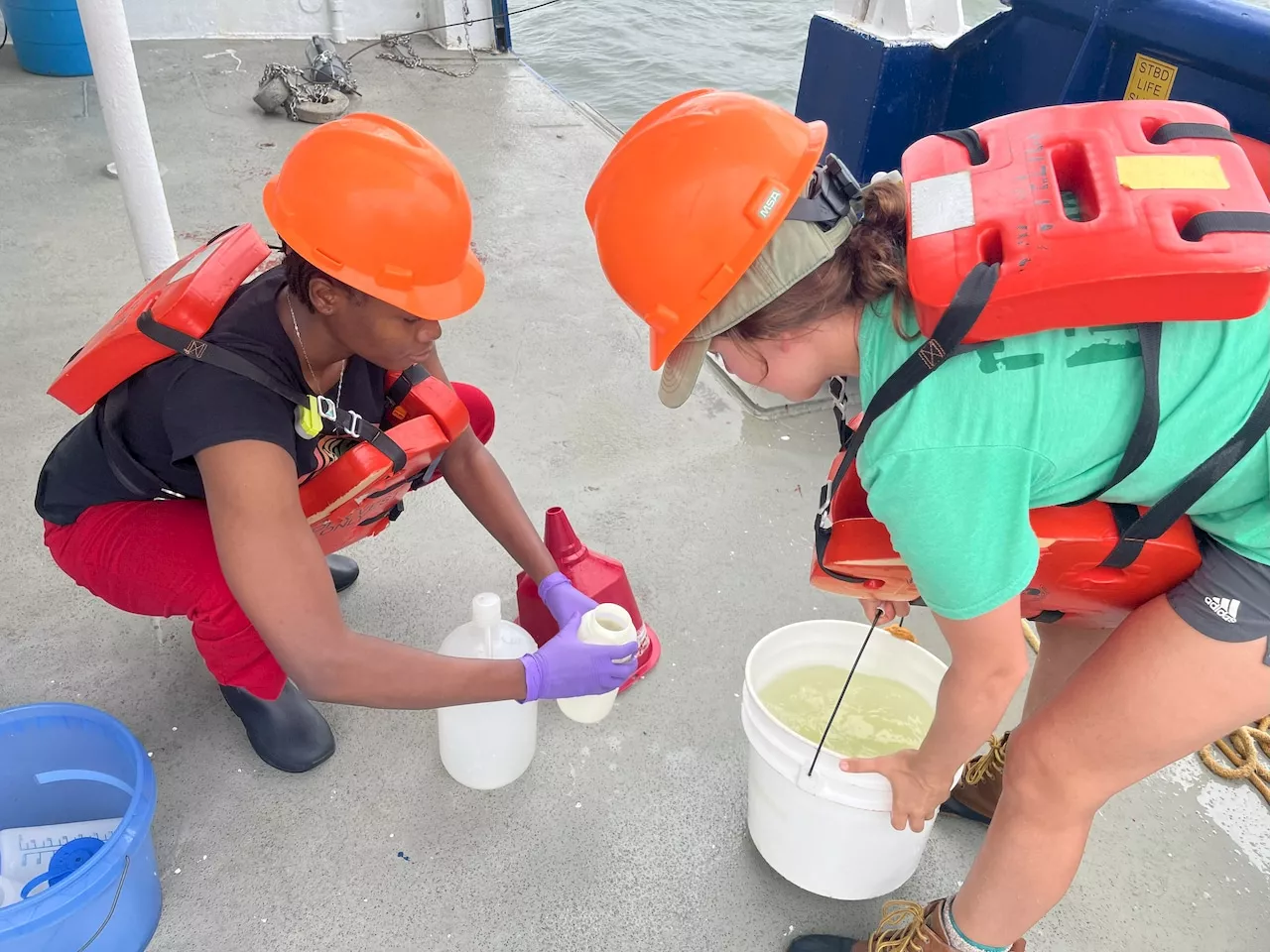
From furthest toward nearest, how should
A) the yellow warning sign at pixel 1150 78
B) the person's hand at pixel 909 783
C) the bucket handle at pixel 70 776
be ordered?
the yellow warning sign at pixel 1150 78
the bucket handle at pixel 70 776
the person's hand at pixel 909 783

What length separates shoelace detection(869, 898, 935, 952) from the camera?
1666mm

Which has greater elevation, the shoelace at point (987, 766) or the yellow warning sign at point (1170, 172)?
the yellow warning sign at point (1170, 172)

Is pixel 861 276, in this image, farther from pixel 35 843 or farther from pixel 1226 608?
pixel 35 843

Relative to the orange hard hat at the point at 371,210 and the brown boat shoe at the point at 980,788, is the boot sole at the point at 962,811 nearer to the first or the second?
the brown boat shoe at the point at 980,788

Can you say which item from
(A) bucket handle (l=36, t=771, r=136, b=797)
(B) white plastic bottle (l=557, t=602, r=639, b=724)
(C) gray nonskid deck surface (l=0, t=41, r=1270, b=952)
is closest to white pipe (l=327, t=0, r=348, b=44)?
(C) gray nonskid deck surface (l=0, t=41, r=1270, b=952)

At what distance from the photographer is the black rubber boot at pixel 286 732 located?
204cm

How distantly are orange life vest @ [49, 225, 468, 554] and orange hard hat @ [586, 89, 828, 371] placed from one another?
72cm

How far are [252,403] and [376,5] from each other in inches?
244

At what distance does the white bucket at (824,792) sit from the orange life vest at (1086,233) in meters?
0.61

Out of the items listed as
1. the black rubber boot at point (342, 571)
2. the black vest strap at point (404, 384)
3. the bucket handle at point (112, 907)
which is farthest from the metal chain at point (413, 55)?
the bucket handle at point (112, 907)

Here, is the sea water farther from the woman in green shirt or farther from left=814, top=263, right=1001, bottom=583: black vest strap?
left=814, top=263, right=1001, bottom=583: black vest strap

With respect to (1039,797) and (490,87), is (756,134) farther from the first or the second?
(490,87)

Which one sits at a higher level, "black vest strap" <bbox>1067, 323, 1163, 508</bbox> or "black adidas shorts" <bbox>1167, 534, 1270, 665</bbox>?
"black vest strap" <bbox>1067, 323, 1163, 508</bbox>

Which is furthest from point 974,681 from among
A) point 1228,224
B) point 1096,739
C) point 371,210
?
point 371,210
